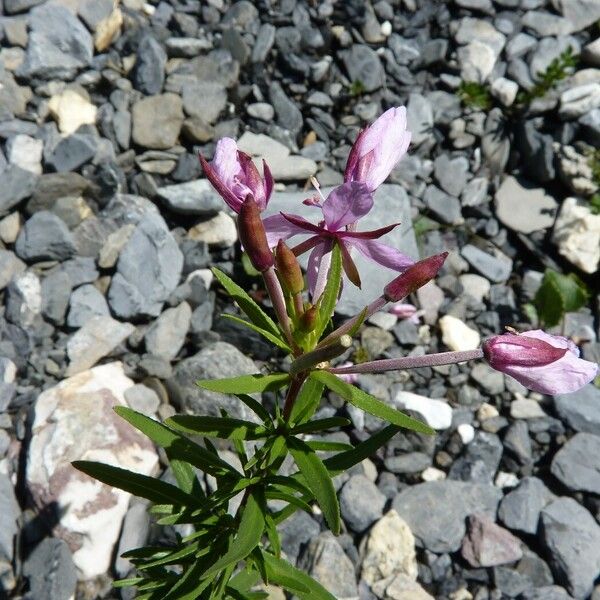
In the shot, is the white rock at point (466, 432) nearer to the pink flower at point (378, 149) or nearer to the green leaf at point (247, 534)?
the green leaf at point (247, 534)

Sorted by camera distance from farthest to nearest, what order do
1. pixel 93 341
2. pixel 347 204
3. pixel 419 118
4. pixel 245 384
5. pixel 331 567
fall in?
pixel 419 118
pixel 93 341
pixel 331 567
pixel 245 384
pixel 347 204

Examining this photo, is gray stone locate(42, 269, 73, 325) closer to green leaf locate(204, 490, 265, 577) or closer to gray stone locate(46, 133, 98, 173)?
gray stone locate(46, 133, 98, 173)

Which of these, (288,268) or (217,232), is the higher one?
(288,268)

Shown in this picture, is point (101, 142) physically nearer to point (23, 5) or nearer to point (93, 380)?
point (23, 5)

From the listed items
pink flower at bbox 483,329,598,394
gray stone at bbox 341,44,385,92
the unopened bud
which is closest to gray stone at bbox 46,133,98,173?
gray stone at bbox 341,44,385,92

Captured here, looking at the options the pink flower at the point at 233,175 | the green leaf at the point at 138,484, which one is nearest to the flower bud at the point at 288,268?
the pink flower at the point at 233,175

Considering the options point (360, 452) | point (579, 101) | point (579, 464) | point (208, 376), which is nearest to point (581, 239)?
point (579, 101)

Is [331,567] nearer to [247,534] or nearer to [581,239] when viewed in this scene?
[247,534]
